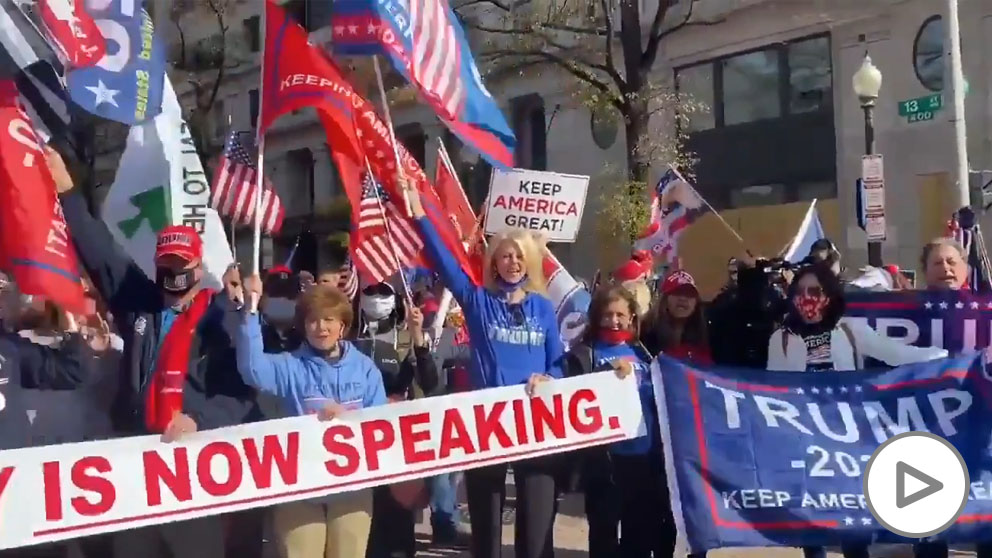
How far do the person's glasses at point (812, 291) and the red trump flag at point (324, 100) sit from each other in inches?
60.7

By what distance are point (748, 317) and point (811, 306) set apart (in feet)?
3.41

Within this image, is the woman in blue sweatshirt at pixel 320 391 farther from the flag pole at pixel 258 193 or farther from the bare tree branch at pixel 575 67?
the bare tree branch at pixel 575 67

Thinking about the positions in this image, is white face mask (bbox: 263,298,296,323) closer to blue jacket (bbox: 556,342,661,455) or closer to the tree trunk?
blue jacket (bbox: 556,342,661,455)

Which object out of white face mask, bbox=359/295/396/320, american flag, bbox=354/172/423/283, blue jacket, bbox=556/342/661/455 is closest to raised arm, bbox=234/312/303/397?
blue jacket, bbox=556/342/661/455

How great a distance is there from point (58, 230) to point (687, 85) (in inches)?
713

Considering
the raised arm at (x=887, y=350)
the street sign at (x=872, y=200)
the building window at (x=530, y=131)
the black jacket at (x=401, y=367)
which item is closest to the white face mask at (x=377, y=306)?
the black jacket at (x=401, y=367)

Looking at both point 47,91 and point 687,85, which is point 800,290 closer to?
point 47,91

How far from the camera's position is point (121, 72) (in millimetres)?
5777

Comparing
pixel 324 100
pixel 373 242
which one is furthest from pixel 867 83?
pixel 324 100

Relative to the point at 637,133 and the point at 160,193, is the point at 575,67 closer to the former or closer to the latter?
the point at 637,133

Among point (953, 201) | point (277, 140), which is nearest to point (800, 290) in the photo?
point (953, 201)

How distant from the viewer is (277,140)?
3634cm

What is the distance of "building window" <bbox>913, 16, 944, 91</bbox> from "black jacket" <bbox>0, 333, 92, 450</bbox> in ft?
52.9

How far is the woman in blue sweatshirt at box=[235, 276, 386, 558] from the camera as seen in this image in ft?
15.1
